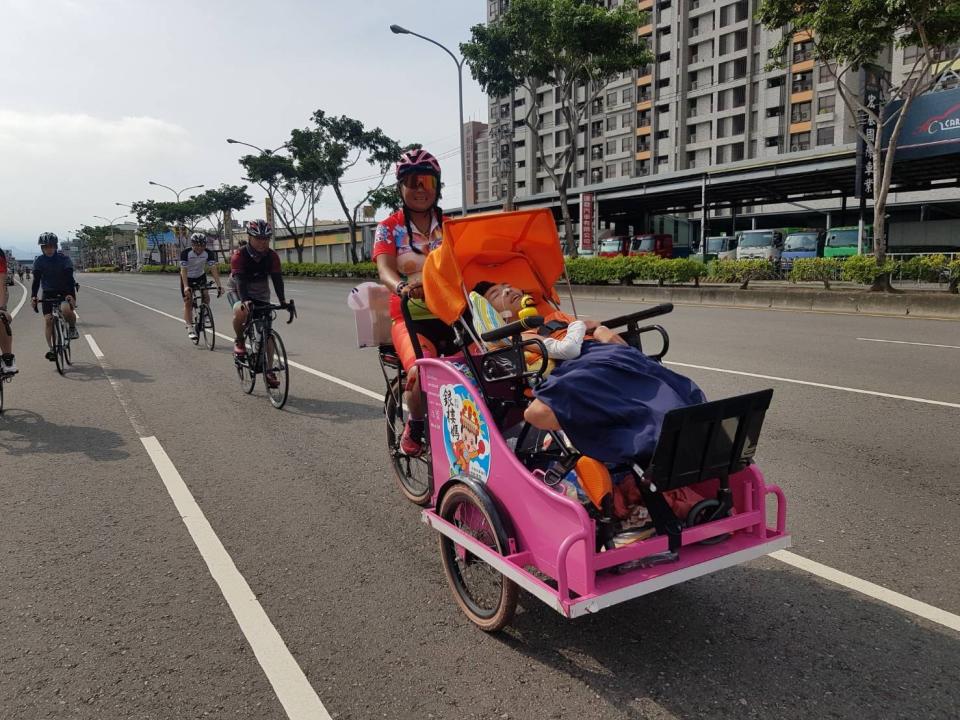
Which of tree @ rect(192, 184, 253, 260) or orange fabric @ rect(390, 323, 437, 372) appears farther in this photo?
tree @ rect(192, 184, 253, 260)

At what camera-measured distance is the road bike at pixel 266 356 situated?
23.8 ft

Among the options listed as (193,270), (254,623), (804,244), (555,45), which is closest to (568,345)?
(254,623)

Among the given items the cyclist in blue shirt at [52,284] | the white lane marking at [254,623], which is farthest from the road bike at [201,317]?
the white lane marking at [254,623]

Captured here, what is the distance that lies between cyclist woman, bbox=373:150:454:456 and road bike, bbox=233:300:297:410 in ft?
10.7

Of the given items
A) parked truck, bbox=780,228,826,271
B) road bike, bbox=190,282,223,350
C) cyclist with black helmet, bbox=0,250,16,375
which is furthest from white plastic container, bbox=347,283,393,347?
parked truck, bbox=780,228,826,271

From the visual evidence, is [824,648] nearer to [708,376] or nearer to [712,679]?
[712,679]

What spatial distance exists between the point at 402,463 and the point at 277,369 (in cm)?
328

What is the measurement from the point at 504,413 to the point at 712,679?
1.35m

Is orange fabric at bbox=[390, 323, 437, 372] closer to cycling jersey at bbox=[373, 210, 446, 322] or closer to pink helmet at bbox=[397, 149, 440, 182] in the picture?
cycling jersey at bbox=[373, 210, 446, 322]

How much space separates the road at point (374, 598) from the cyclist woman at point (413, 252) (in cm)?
77

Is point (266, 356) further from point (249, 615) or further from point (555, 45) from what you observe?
point (555, 45)

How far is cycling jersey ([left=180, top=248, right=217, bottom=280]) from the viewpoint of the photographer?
41.1 ft

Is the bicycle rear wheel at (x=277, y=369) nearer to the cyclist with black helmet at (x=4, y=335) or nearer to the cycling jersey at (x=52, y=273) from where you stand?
the cyclist with black helmet at (x=4, y=335)

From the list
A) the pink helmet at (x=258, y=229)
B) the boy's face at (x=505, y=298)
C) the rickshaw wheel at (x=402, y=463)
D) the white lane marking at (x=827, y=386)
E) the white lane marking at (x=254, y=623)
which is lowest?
the white lane marking at (x=254, y=623)
